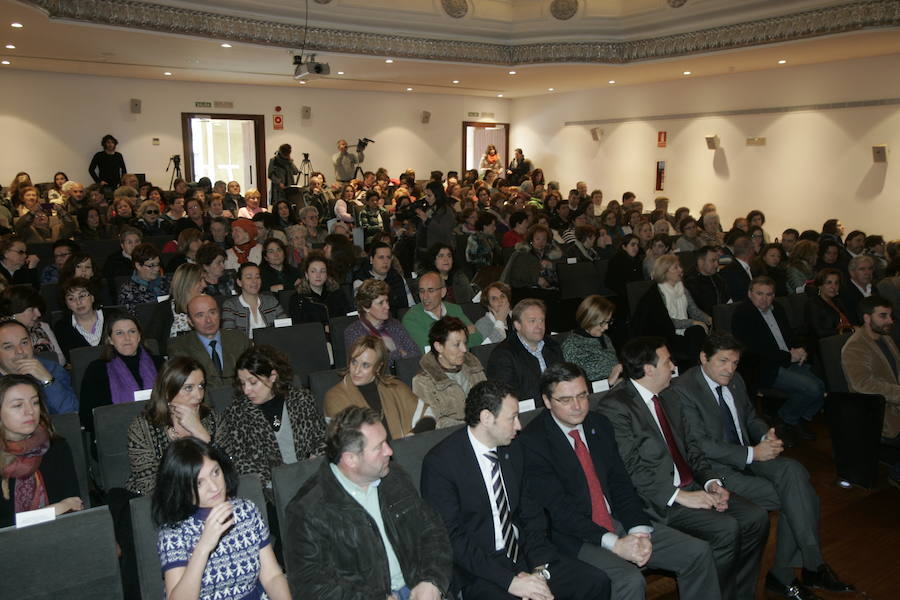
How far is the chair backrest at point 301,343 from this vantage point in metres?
4.36

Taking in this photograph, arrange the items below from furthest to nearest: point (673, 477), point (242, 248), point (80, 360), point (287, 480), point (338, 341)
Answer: point (242, 248)
point (338, 341)
point (80, 360)
point (673, 477)
point (287, 480)

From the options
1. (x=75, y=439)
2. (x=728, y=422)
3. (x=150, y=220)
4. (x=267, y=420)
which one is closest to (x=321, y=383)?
(x=267, y=420)

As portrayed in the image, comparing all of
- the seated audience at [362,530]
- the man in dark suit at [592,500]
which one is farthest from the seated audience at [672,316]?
the seated audience at [362,530]

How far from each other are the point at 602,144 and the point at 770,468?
1222cm

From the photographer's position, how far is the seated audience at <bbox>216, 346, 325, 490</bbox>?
2.93 metres

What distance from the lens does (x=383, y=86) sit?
14.0m

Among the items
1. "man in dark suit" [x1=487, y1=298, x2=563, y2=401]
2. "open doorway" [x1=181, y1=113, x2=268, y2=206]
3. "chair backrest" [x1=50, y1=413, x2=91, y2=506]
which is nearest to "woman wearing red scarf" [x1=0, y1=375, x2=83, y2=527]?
Answer: "chair backrest" [x1=50, y1=413, x2=91, y2=506]

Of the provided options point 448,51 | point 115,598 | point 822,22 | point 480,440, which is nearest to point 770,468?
point 480,440

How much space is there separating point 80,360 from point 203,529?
2.20 meters

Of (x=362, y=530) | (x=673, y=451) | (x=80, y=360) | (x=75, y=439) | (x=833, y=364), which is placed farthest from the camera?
(x=833, y=364)

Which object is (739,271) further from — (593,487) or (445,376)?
(593,487)

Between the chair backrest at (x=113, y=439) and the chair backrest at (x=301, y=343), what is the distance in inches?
51.1

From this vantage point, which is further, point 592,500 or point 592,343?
point 592,343

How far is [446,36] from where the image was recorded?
10.1 metres
